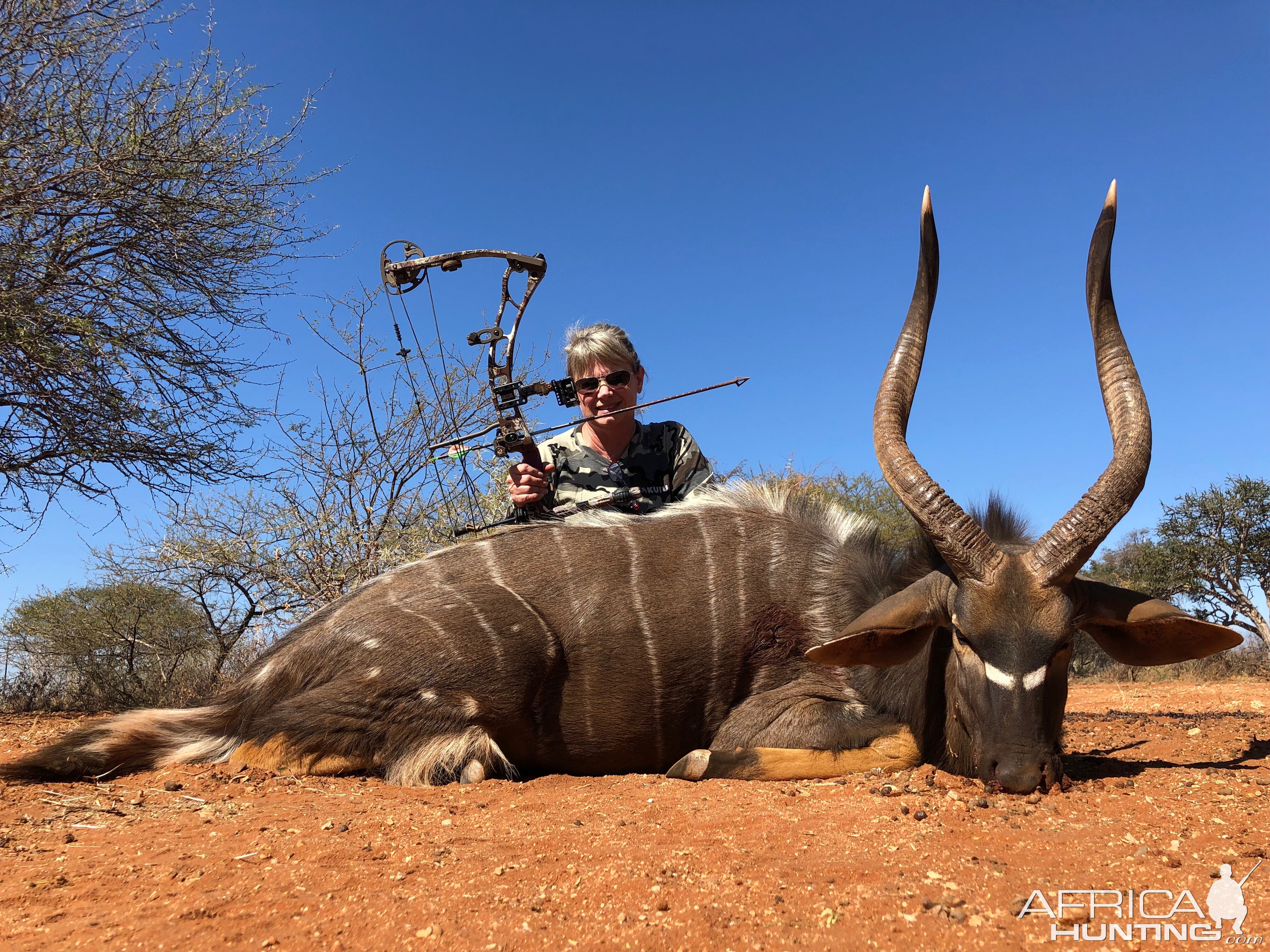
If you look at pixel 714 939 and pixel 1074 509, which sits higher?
pixel 1074 509

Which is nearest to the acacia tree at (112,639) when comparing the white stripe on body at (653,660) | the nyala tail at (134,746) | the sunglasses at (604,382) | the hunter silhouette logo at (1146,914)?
the nyala tail at (134,746)

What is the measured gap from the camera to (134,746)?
3760 mm

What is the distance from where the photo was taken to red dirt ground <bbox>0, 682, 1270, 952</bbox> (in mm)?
1856

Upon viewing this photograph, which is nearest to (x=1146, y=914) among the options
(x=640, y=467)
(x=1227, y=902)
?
(x=1227, y=902)

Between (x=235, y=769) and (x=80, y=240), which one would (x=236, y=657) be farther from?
(x=235, y=769)

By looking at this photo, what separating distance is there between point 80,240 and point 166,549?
272 cm

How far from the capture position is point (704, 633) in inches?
158

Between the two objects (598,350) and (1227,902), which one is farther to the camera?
(598,350)

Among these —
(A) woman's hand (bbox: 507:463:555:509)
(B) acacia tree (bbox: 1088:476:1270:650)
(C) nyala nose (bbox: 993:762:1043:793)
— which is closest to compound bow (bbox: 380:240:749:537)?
(A) woman's hand (bbox: 507:463:555:509)

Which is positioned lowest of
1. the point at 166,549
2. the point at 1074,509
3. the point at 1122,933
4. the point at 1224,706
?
the point at 1224,706

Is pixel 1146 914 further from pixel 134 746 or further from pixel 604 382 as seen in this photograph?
pixel 604 382

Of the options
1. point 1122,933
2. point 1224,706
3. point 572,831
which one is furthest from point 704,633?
point 1224,706

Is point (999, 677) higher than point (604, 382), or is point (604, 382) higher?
point (604, 382)

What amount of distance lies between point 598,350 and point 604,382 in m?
0.19
